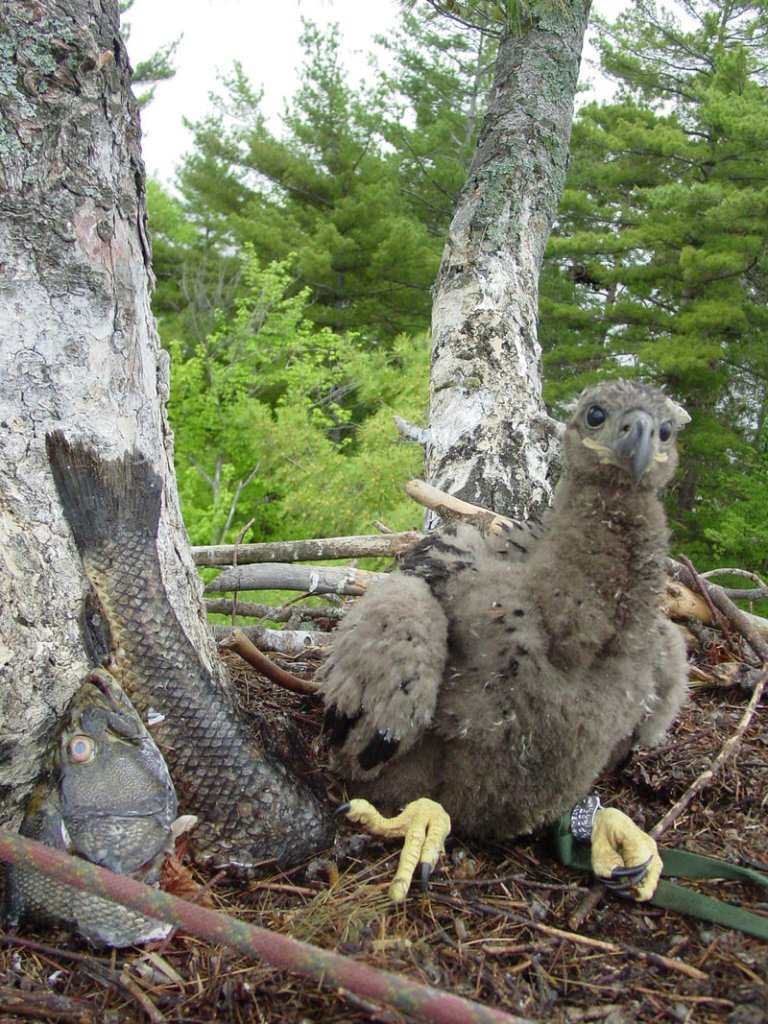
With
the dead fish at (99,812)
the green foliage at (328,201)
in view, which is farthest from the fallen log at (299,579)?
the green foliage at (328,201)

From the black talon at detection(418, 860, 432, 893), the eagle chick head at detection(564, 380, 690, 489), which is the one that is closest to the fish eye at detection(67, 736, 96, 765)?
the black talon at detection(418, 860, 432, 893)

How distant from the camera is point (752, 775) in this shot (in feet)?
7.71

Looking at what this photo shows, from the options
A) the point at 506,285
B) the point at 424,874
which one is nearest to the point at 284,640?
the point at 424,874

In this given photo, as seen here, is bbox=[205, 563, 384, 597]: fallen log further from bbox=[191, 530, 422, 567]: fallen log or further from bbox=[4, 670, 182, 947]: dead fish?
bbox=[4, 670, 182, 947]: dead fish

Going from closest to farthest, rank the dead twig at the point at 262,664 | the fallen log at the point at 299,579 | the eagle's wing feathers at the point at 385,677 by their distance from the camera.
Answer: the eagle's wing feathers at the point at 385,677 < the dead twig at the point at 262,664 < the fallen log at the point at 299,579

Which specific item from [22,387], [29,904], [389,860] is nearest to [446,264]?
[22,387]

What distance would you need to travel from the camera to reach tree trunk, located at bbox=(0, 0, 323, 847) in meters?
1.68

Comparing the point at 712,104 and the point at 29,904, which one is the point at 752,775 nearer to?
the point at 29,904

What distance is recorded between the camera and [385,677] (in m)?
1.94

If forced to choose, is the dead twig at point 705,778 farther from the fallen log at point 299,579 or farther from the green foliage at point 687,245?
the green foliage at point 687,245

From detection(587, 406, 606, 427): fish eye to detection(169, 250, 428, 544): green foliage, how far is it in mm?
9066

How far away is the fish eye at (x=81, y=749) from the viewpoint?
169 cm

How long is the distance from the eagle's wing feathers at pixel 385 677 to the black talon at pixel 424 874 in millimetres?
262

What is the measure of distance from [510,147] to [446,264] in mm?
645
